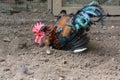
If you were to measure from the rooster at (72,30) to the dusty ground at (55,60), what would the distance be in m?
0.12

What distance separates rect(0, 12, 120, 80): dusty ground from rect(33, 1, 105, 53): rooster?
117 mm

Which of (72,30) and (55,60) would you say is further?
(72,30)

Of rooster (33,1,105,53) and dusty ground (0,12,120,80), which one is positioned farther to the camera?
rooster (33,1,105,53)

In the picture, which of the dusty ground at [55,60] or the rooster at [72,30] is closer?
the dusty ground at [55,60]

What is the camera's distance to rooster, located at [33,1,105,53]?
16.4 feet

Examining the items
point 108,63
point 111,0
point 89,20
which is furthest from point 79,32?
point 111,0

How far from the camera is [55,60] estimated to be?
15.7 feet

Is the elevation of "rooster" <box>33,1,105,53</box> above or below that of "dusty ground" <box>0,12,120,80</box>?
above

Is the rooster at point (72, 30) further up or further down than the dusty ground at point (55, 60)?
further up

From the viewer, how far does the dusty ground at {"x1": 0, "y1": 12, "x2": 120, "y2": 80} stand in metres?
4.32

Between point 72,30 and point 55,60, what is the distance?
0.50 m

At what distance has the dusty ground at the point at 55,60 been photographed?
432cm

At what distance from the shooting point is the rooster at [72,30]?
499 cm

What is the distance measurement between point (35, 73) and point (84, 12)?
119 cm
